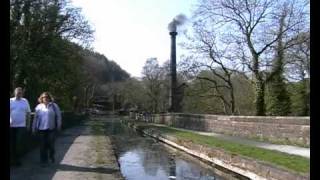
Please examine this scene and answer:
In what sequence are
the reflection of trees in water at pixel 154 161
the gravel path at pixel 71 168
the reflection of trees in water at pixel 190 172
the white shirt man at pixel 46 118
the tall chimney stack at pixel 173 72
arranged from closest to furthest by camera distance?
the gravel path at pixel 71 168 < the white shirt man at pixel 46 118 < the reflection of trees in water at pixel 190 172 < the reflection of trees in water at pixel 154 161 < the tall chimney stack at pixel 173 72

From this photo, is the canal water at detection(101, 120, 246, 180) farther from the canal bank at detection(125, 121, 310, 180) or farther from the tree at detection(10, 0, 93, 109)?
the tree at detection(10, 0, 93, 109)

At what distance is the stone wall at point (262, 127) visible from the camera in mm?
18516

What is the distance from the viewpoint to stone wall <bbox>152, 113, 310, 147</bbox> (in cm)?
1852

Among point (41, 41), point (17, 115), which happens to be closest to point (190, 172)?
point (17, 115)

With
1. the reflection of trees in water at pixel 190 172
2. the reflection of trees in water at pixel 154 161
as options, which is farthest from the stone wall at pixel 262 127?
the reflection of trees in water at pixel 154 161

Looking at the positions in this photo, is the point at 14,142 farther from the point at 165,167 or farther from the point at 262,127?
the point at 262,127

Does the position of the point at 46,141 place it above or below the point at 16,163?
above

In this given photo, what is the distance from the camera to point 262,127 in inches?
899

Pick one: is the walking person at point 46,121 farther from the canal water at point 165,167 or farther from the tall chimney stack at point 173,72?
the tall chimney stack at point 173,72

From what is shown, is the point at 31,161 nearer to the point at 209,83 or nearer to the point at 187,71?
the point at 187,71

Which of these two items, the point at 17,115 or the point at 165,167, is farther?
the point at 165,167

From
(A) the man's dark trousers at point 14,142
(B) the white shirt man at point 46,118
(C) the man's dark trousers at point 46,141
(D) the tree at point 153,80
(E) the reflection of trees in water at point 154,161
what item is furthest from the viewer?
(D) the tree at point 153,80

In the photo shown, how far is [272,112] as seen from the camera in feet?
150
